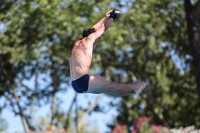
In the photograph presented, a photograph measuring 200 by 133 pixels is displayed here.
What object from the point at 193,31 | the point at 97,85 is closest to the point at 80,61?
the point at 97,85

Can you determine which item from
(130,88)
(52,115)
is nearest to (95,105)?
(52,115)

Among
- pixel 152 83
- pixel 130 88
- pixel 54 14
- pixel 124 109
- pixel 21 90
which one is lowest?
pixel 124 109

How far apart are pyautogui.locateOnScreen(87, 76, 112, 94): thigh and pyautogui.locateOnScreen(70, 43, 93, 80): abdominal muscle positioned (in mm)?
163

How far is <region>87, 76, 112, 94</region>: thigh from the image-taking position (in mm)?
7418

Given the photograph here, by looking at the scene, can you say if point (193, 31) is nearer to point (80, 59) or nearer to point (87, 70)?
point (87, 70)

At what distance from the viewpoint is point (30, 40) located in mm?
22375

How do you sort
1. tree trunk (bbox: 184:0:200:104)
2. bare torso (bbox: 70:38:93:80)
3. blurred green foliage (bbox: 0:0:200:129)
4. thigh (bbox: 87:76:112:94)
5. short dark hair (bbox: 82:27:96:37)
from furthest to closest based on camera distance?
1. blurred green foliage (bbox: 0:0:200:129)
2. tree trunk (bbox: 184:0:200:104)
3. short dark hair (bbox: 82:27:96:37)
4. thigh (bbox: 87:76:112:94)
5. bare torso (bbox: 70:38:93:80)

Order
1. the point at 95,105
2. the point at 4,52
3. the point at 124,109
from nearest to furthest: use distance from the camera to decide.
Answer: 1. the point at 4,52
2. the point at 95,105
3. the point at 124,109

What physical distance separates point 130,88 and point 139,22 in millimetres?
14889

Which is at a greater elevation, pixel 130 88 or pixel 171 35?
pixel 130 88

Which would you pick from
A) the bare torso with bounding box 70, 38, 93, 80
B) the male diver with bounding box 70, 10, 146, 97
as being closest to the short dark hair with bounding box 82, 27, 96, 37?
the male diver with bounding box 70, 10, 146, 97

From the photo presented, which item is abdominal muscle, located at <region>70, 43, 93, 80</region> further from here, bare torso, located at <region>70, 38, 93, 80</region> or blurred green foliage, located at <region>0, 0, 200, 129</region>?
blurred green foliage, located at <region>0, 0, 200, 129</region>

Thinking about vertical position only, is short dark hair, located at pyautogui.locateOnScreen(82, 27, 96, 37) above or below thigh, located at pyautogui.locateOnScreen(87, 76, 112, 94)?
above

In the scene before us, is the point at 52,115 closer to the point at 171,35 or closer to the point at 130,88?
the point at 171,35
